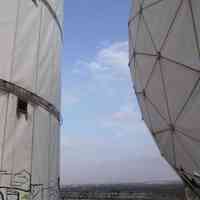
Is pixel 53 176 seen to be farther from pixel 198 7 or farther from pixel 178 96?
pixel 198 7

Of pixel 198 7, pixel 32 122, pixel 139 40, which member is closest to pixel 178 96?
pixel 198 7

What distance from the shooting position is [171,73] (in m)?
7.38

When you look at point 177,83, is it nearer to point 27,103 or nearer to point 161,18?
point 161,18

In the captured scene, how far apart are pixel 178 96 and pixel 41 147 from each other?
433 centimetres

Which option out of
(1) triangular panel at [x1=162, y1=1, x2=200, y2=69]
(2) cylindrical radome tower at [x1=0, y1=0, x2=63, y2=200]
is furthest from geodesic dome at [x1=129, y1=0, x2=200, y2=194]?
(2) cylindrical radome tower at [x1=0, y1=0, x2=63, y2=200]

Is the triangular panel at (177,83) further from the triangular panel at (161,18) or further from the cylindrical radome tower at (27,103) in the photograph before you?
the cylindrical radome tower at (27,103)

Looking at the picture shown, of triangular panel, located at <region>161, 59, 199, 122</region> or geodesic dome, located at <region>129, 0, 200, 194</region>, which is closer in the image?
geodesic dome, located at <region>129, 0, 200, 194</region>

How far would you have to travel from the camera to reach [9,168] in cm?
716

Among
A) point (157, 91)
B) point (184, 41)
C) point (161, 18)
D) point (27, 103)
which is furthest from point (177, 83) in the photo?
point (27, 103)

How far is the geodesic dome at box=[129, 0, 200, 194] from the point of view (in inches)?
261

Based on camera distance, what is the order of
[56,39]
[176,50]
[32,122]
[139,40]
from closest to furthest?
1. [176,50]
2. [32,122]
3. [139,40]
4. [56,39]

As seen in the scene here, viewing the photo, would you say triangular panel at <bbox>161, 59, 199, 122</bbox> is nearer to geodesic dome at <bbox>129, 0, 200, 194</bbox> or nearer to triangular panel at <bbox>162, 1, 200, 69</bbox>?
geodesic dome at <bbox>129, 0, 200, 194</bbox>

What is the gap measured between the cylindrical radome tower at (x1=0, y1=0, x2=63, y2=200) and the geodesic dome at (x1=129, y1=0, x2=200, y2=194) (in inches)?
124

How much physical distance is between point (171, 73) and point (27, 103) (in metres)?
4.07
